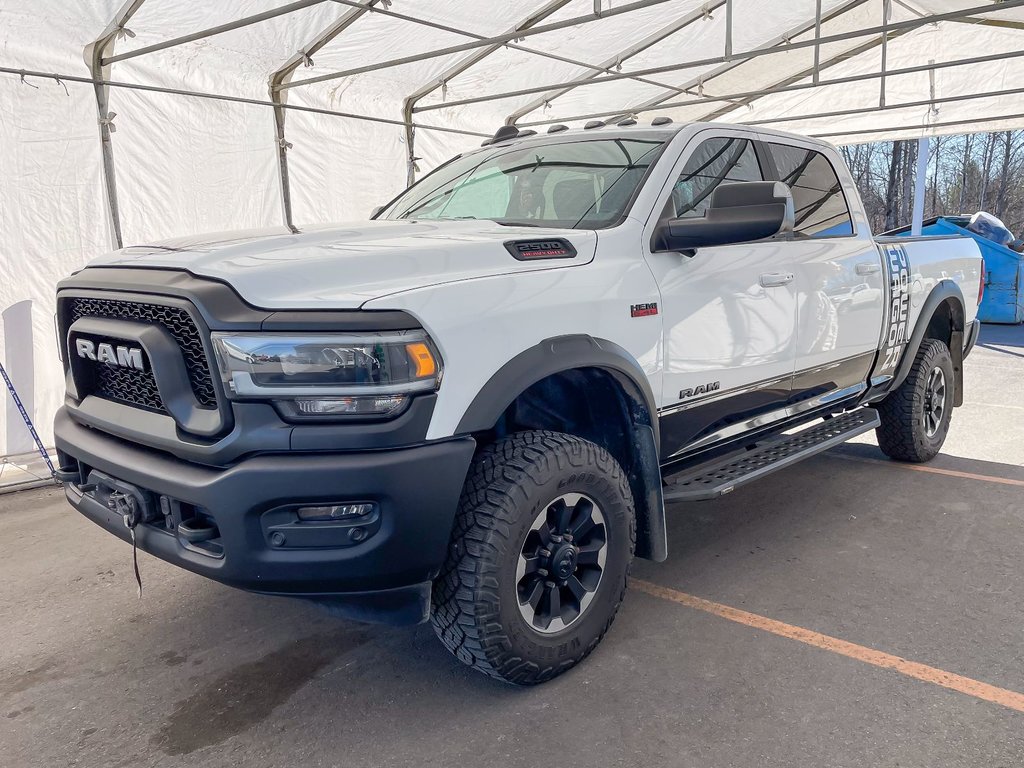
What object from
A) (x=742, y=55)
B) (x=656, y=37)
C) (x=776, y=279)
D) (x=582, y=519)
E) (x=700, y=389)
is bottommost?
(x=582, y=519)

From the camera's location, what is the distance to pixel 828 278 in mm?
3844

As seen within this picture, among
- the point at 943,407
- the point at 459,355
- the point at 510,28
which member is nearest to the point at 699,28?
the point at 510,28

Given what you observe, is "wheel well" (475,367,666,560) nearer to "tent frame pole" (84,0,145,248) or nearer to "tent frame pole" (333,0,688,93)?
"tent frame pole" (333,0,688,93)

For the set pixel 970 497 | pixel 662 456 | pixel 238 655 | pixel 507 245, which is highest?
pixel 507 245

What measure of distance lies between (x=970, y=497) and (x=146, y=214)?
651cm

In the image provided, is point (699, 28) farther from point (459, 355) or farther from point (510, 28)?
point (459, 355)

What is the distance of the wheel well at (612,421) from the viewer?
2842 millimetres

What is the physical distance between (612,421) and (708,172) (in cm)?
127

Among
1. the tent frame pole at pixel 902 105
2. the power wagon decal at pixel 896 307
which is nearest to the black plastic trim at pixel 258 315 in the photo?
the power wagon decal at pixel 896 307

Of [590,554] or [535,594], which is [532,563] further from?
[590,554]

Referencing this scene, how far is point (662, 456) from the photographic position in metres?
3.20

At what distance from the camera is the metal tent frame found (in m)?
6.45

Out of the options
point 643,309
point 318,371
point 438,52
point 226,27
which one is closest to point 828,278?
point 643,309

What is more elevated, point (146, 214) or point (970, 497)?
point (146, 214)
